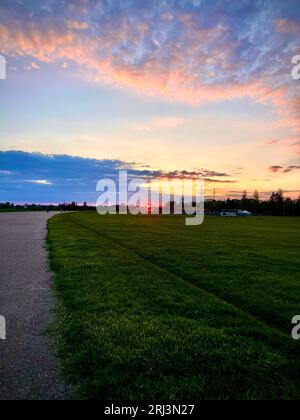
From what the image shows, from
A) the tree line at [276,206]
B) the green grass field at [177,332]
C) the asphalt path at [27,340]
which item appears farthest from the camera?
the tree line at [276,206]

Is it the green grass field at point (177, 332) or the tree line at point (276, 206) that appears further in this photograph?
the tree line at point (276, 206)

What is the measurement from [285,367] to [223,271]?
697cm

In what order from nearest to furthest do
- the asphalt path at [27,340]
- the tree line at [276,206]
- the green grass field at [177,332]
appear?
the asphalt path at [27,340]
the green grass field at [177,332]
the tree line at [276,206]

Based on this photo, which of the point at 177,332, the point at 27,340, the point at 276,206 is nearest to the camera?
the point at 27,340

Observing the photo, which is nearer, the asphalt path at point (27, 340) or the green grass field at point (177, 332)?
the asphalt path at point (27, 340)

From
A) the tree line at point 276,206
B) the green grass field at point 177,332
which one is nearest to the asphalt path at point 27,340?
the green grass field at point 177,332

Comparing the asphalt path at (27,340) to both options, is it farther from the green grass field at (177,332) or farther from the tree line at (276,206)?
the tree line at (276,206)

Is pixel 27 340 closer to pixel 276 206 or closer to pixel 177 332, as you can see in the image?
pixel 177 332

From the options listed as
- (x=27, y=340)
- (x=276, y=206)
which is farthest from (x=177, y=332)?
(x=276, y=206)

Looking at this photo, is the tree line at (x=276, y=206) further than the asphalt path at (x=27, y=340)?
Yes

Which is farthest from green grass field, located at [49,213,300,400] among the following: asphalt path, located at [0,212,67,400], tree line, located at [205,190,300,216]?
tree line, located at [205,190,300,216]

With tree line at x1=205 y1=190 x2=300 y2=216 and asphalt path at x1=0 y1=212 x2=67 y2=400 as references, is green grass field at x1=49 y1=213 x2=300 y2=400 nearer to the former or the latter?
asphalt path at x1=0 y1=212 x2=67 y2=400
